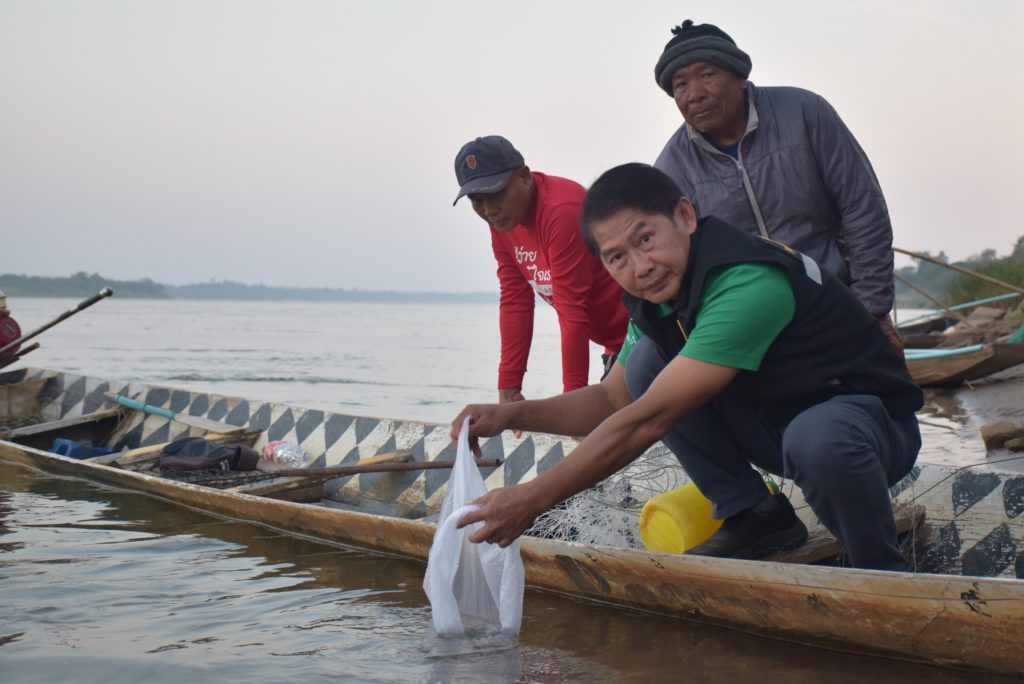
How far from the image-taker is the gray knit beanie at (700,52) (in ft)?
11.9

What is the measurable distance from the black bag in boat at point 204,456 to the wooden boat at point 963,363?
626 centimetres

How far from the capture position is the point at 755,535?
3.33 m

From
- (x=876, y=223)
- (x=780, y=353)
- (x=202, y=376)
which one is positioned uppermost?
(x=876, y=223)

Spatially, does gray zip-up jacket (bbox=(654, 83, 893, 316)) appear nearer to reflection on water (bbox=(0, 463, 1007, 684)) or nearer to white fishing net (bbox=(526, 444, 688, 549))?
white fishing net (bbox=(526, 444, 688, 549))

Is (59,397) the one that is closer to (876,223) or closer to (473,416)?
(473,416)

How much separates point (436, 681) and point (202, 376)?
53.9 ft

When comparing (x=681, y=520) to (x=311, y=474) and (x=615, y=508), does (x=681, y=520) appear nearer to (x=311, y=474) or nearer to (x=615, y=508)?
(x=615, y=508)

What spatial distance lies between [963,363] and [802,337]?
25.5ft

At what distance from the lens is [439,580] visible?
2951 mm

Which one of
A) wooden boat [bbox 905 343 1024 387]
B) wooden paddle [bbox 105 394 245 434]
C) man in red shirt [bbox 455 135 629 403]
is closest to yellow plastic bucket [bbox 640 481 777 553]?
man in red shirt [bbox 455 135 629 403]

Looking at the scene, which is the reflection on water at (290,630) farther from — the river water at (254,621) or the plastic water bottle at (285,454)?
the plastic water bottle at (285,454)

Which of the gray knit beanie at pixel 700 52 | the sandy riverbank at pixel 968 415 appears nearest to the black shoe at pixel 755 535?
the gray knit beanie at pixel 700 52

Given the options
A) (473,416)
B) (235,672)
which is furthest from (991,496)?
(235,672)

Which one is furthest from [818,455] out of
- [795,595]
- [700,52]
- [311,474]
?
[311,474]
